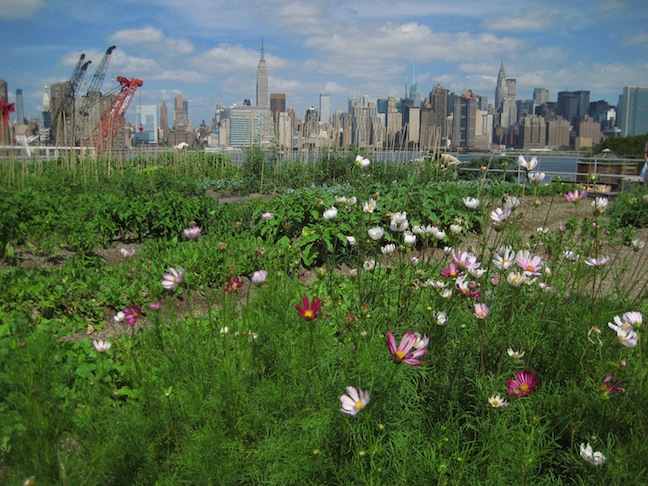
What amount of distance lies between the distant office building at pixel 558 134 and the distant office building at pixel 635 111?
5286 millimetres

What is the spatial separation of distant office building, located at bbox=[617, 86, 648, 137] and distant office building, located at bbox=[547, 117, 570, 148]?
529 cm

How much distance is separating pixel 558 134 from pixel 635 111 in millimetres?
9689

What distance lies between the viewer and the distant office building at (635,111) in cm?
4375

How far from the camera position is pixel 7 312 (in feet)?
10.8

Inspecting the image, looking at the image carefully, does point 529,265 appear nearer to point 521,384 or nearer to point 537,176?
point 521,384

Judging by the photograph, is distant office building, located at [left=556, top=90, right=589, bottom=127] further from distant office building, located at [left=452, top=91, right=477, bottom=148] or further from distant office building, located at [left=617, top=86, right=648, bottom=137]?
distant office building, located at [left=452, top=91, right=477, bottom=148]

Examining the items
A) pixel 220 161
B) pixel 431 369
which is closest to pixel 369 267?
pixel 431 369

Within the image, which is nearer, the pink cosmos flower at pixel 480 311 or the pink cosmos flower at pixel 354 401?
the pink cosmos flower at pixel 354 401

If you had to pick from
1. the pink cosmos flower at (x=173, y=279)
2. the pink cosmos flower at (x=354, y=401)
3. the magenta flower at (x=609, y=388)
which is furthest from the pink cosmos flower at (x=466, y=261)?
the pink cosmos flower at (x=173, y=279)

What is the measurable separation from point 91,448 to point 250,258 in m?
2.82

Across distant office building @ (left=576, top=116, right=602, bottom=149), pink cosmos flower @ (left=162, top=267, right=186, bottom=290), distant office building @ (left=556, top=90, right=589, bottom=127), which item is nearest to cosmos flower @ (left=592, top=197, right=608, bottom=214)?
pink cosmos flower @ (left=162, top=267, right=186, bottom=290)

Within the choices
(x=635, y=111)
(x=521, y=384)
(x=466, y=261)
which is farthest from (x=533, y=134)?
(x=521, y=384)

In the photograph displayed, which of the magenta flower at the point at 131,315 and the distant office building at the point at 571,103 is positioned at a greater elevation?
the distant office building at the point at 571,103

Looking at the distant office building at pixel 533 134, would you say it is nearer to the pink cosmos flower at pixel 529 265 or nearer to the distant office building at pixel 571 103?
the pink cosmos flower at pixel 529 265
